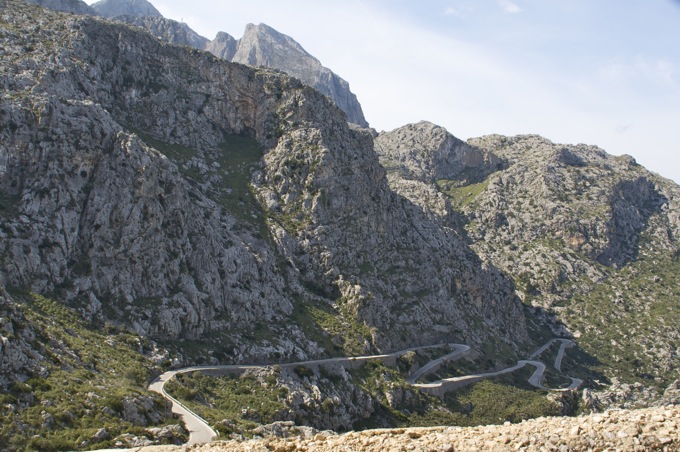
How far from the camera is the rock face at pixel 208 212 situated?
193ft

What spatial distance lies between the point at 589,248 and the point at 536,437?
545 ft

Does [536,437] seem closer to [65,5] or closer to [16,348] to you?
[16,348]

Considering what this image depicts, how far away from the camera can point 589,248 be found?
544ft

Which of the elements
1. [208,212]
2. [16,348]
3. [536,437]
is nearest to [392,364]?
[208,212]

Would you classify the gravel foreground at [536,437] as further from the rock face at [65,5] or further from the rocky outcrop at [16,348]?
the rock face at [65,5]

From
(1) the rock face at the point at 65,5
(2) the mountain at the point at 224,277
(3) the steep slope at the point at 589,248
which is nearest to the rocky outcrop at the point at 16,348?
(2) the mountain at the point at 224,277

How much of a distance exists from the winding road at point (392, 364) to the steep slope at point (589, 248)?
19.9 metres

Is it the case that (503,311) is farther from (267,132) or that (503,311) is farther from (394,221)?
(267,132)

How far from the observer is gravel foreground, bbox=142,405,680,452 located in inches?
663

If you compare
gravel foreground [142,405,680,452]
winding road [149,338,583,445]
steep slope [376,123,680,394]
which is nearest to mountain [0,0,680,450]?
steep slope [376,123,680,394]

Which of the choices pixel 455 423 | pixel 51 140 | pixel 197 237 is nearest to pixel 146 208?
pixel 197 237

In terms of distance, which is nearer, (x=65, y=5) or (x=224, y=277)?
(x=224, y=277)

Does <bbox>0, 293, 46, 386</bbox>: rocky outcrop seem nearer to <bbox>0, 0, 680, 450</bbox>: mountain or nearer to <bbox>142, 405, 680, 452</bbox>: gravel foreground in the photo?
<bbox>0, 0, 680, 450</bbox>: mountain

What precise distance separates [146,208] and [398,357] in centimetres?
4340
